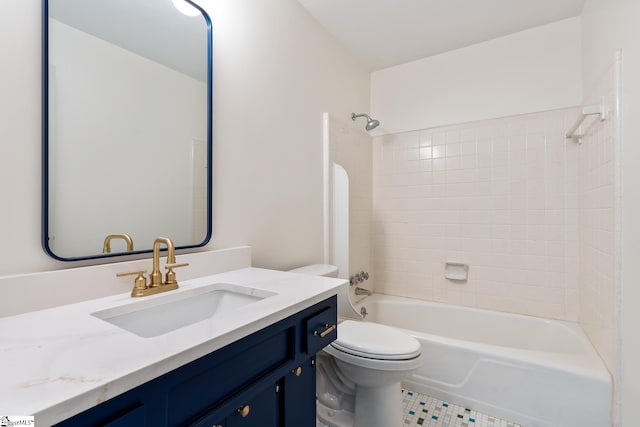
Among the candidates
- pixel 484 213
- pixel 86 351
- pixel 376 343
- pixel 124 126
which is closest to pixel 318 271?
pixel 376 343

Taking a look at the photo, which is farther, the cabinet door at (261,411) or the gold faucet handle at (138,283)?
the gold faucet handle at (138,283)

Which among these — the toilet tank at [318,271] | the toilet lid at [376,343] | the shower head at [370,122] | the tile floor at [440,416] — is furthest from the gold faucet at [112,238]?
the shower head at [370,122]

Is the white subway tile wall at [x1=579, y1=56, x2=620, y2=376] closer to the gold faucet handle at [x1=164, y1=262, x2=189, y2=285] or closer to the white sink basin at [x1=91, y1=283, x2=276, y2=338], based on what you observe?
the white sink basin at [x1=91, y1=283, x2=276, y2=338]

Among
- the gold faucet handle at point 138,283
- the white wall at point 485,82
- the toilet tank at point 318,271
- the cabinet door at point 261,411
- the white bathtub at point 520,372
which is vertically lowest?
the white bathtub at point 520,372

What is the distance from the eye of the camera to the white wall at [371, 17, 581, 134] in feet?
6.68

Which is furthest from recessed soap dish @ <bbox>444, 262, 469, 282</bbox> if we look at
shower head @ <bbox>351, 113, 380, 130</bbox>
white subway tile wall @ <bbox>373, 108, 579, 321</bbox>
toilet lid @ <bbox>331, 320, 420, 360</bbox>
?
shower head @ <bbox>351, 113, 380, 130</bbox>

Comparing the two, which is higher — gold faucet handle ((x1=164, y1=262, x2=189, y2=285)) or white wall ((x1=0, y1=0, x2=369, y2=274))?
white wall ((x1=0, y1=0, x2=369, y2=274))

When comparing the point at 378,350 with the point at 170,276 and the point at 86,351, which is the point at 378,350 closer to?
the point at 170,276

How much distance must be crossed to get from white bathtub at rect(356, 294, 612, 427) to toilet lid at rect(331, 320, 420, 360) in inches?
15.0

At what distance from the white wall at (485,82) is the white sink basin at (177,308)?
2037 mm

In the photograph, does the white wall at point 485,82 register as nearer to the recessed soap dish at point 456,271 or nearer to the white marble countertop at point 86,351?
the recessed soap dish at point 456,271

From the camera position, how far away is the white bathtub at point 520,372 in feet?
4.74

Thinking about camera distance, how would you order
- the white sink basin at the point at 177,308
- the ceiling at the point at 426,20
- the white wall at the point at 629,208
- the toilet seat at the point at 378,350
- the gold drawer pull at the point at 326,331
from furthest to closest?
the ceiling at the point at 426,20, the toilet seat at the point at 378,350, the white wall at the point at 629,208, the gold drawer pull at the point at 326,331, the white sink basin at the point at 177,308

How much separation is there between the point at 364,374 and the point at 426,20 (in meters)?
2.10
